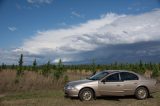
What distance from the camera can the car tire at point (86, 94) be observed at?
1684 centimetres

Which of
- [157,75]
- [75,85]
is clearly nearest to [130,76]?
[75,85]

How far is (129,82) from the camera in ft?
58.0

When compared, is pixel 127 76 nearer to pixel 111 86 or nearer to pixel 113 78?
pixel 113 78

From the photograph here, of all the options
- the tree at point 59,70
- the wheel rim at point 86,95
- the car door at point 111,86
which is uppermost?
the tree at point 59,70

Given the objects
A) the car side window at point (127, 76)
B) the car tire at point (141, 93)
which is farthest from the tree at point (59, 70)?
the car tire at point (141, 93)

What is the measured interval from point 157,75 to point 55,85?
2156 cm

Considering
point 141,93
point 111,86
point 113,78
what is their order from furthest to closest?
point 141,93 < point 113,78 < point 111,86

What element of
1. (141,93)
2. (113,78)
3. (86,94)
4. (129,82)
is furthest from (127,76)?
(86,94)

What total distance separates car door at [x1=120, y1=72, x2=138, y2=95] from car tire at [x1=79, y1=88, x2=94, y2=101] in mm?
1865

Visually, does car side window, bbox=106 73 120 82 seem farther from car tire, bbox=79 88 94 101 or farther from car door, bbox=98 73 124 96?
car tire, bbox=79 88 94 101

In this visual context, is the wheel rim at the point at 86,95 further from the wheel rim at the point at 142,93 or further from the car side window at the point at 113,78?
the wheel rim at the point at 142,93

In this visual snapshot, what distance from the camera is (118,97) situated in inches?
730

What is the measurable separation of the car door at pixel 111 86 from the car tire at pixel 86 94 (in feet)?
1.73

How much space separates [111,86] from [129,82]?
109 cm
